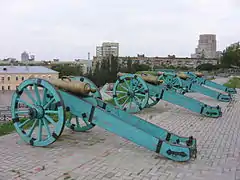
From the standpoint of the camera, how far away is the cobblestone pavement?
4.50 m

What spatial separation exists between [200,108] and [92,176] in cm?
627

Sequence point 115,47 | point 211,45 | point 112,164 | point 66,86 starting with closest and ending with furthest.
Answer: point 112,164 → point 66,86 → point 115,47 → point 211,45

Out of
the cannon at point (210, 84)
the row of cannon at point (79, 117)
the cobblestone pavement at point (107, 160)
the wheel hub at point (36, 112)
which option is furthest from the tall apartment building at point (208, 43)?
the wheel hub at point (36, 112)

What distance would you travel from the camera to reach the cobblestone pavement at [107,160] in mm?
4500

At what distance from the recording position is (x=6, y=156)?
524 cm

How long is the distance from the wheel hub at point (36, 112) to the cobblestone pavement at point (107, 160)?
58 cm

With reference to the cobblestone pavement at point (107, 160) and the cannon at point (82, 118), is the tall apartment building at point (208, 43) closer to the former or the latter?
the cobblestone pavement at point (107, 160)

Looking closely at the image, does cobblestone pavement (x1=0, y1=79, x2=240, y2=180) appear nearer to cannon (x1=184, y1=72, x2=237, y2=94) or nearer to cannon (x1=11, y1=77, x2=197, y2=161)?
cannon (x1=11, y1=77, x2=197, y2=161)

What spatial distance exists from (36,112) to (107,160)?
171cm

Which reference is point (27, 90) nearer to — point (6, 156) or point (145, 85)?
point (6, 156)

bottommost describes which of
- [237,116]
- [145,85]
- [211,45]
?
[237,116]

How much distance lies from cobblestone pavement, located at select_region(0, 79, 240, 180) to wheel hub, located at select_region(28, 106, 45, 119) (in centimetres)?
58

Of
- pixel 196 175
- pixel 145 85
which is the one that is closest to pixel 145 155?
pixel 196 175

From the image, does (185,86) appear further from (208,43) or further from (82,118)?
(208,43)
